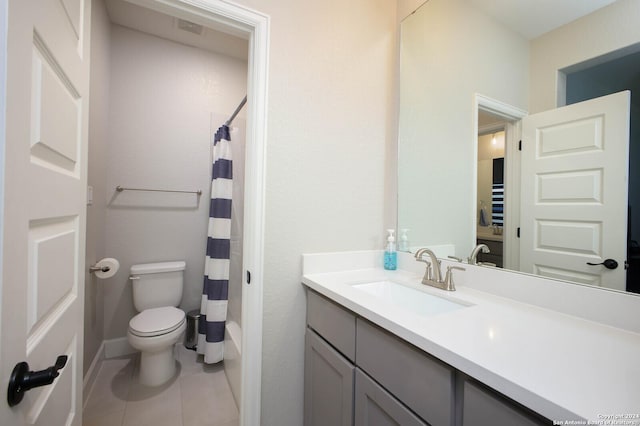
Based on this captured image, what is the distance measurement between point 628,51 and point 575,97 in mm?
143

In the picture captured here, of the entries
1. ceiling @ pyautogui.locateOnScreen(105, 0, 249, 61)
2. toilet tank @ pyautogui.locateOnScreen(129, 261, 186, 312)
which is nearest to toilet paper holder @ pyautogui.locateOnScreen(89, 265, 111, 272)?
toilet tank @ pyautogui.locateOnScreen(129, 261, 186, 312)

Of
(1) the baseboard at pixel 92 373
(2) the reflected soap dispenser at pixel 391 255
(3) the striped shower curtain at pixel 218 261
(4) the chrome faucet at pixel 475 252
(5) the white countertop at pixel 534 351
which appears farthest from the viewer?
(3) the striped shower curtain at pixel 218 261

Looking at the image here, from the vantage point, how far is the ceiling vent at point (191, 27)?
201 cm

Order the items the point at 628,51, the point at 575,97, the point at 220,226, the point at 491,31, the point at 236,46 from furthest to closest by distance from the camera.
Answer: the point at 236,46, the point at 220,226, the point at 491,31, the point at 575,97, the point at 628,51

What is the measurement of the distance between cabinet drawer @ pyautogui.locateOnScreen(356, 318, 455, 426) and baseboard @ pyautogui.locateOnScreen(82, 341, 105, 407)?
1.83m

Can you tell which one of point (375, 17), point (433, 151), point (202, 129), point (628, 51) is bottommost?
point (433, 151)

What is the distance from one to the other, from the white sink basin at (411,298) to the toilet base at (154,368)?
1.53 metres

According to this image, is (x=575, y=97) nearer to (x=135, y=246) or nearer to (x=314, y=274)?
(x=314, y=274)

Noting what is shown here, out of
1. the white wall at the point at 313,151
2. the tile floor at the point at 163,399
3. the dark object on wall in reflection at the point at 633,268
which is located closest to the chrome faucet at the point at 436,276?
the white wall at the point at 313,151

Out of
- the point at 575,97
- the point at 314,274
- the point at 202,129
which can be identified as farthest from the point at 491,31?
the point at 202,129

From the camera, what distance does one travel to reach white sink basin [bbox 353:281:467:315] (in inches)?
41.0

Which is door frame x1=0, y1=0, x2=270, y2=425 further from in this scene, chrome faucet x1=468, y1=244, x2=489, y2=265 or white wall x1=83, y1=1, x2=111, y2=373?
white wall x1=83, y1=1, x2=111, y2=373

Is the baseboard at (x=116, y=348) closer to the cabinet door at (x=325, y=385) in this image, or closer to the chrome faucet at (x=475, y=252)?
the cabinet door at (x=325, y=385)

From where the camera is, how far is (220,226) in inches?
76.9
